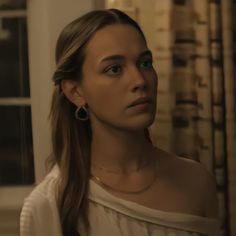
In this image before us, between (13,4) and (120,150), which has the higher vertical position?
(13,4)

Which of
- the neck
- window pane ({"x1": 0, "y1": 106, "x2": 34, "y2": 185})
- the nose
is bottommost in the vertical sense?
window pane ({"x1": 0, "y1": 106, "x2": 34, "y2": 185})

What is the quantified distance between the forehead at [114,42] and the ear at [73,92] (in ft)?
0.25

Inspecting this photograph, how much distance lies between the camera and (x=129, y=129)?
91 centimetres

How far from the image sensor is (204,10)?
1.23 meters

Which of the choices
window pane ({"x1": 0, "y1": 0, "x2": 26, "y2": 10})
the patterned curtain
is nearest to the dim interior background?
the patterned curtain

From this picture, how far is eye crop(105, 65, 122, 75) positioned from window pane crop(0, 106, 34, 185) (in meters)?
0.80

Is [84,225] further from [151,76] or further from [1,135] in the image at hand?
[1,135]

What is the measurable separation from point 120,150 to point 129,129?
84 millimetres

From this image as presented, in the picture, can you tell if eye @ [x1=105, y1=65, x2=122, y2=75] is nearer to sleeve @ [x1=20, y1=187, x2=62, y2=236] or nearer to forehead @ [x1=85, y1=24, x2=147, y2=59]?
forehead @ [x1=85, y1=24, x2=147, y2=59]

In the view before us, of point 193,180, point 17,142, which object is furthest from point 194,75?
point 17,142

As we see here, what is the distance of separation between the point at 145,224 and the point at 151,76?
312mm

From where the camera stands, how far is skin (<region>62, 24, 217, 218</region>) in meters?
0.89

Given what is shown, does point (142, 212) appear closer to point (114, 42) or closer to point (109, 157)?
point (109, 157)

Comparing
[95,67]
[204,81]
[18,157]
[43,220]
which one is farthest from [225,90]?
[18,157]
